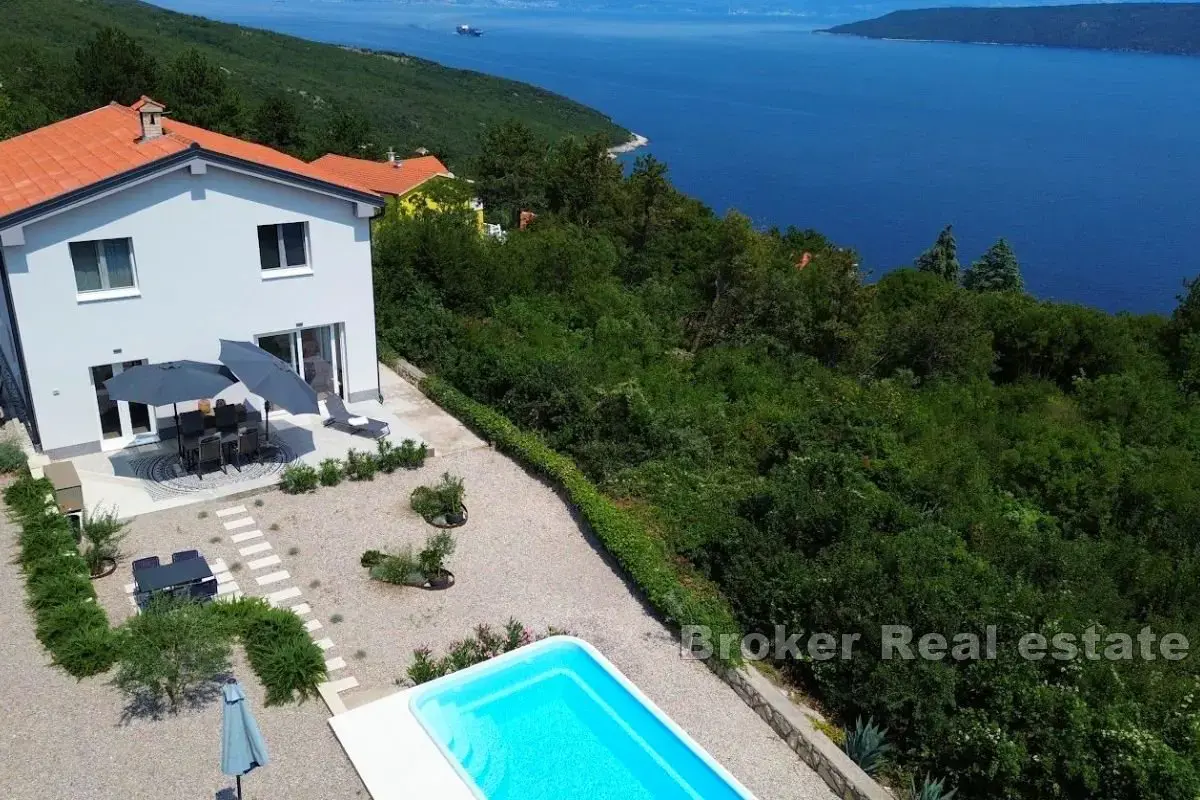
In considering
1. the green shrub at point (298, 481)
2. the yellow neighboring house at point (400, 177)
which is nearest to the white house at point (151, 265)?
the green shrub at point (298, 481)

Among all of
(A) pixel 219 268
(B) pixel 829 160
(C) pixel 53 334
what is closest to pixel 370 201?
(A) pixel 219 268

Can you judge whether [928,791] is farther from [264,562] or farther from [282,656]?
[264,562]

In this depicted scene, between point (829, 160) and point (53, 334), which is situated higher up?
point (53, 334)

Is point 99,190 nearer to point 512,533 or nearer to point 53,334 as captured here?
point 53,334

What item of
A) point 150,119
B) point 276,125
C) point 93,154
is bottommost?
point 276,125

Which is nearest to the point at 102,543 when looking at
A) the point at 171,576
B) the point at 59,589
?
the point at 59,589

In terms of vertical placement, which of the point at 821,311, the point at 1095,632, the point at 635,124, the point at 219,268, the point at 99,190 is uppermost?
the point at 99,190
